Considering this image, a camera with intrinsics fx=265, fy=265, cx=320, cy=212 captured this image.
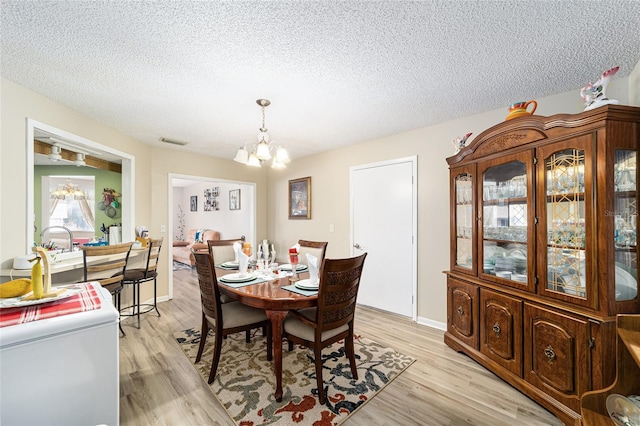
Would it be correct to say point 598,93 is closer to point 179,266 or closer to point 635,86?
point 635,86

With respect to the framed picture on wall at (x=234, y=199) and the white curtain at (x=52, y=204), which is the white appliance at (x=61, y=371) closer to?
Answer: the white curtain at (x=52, y=204)

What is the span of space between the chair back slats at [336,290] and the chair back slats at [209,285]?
0.80 m

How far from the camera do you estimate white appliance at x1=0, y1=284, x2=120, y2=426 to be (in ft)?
2.85

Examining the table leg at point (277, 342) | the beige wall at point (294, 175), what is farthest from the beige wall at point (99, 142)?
the table leg at point (277, 342)

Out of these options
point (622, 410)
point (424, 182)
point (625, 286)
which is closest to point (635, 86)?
point (625, 286)

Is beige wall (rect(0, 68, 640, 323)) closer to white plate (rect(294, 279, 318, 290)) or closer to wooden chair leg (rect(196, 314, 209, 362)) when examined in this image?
wooden chair leg (rect(196, 314, 209, 362))

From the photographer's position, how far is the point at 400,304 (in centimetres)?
339

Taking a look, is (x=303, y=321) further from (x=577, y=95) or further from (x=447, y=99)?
(x=577, y=95)

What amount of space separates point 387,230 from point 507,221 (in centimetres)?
152

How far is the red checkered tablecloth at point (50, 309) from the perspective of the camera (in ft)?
3.20

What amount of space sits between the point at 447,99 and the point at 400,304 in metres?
2.41

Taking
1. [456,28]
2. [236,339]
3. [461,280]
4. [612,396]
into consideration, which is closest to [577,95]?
[456,28]

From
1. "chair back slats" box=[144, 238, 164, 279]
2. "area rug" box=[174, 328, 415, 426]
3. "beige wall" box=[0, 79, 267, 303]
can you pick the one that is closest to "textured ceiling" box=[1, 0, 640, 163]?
"beige wall" box=[0, 79, 267, 303]

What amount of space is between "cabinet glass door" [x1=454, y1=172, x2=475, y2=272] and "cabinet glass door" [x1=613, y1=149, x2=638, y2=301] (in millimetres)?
883
